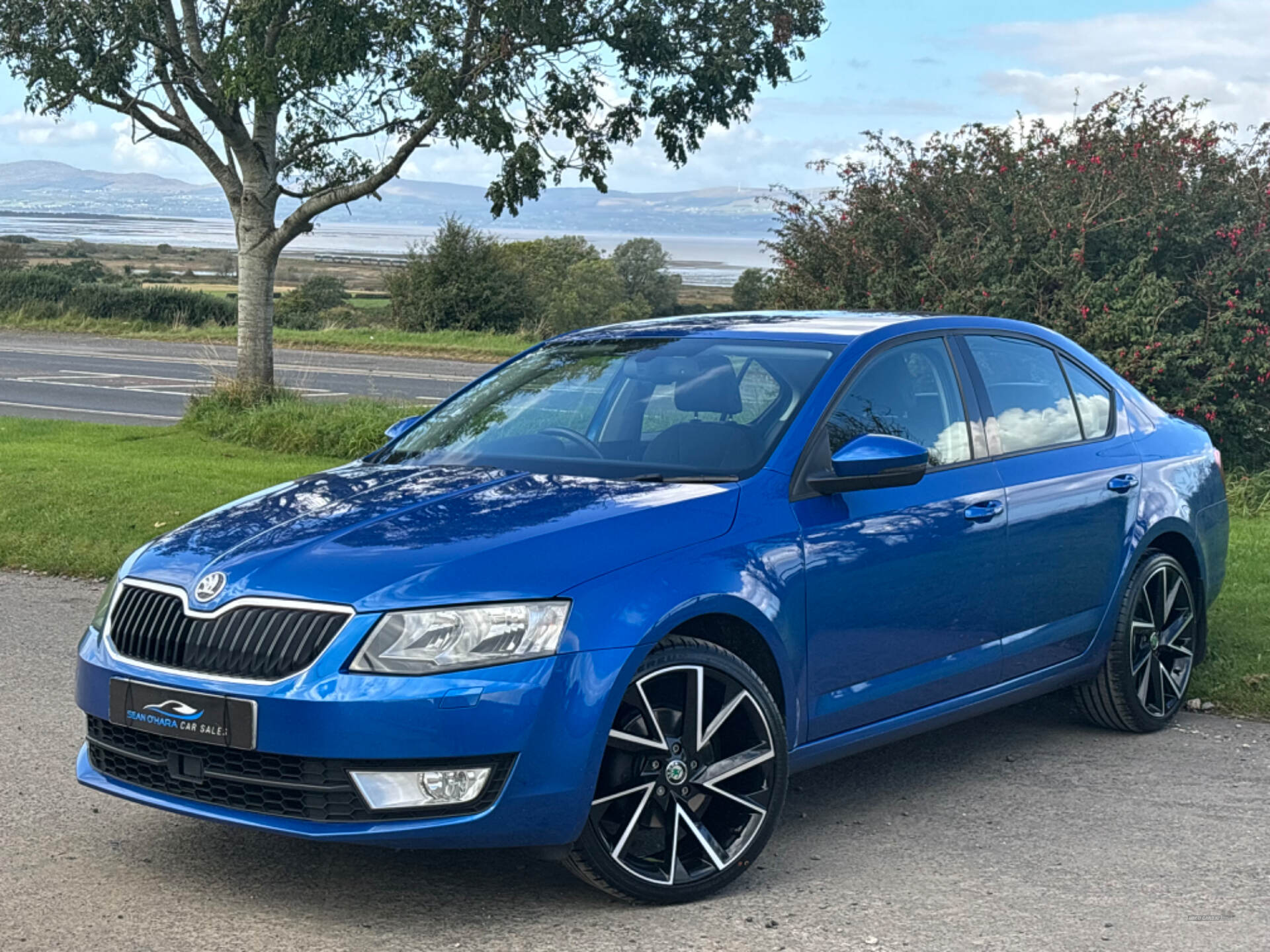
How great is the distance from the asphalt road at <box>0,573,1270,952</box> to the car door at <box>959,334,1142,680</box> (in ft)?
1.86

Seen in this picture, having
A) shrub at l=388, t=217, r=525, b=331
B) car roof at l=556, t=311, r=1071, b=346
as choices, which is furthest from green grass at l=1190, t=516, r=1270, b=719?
shrub at l=388, t=217, r=525, b=331

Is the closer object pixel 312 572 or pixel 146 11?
pixel 312 572

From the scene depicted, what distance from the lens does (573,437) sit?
536 cm

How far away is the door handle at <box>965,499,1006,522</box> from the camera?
17.5 ft

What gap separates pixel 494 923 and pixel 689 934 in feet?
1.70

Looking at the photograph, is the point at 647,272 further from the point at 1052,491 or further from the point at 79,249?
the point at 1052,491

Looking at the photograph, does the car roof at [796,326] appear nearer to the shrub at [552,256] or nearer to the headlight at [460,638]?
the headlight at [460,638]

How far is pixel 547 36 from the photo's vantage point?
558 inches

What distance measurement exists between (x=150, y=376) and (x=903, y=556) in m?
24.9

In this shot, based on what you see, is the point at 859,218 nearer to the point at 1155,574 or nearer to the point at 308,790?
the point at 1155,574

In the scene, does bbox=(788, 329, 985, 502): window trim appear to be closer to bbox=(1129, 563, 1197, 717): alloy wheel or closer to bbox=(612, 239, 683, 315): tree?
bbox=(1129, 563, 1197, 717): alloy wheel

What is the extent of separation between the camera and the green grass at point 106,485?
10.2m

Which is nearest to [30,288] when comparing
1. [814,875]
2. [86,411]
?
[86,411]

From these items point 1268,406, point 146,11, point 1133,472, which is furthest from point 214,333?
point 1133,472
